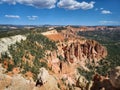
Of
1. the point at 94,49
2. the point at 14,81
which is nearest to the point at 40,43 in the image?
the point at 94,49

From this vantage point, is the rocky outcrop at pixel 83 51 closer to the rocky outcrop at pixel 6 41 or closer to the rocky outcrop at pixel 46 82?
the rocky outcrop at pixel 6 41

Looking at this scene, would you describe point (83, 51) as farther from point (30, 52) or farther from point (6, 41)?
point (6, 41)

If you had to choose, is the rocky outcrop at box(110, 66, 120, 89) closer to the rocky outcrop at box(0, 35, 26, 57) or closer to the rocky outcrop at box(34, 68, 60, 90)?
the rocky outcrop at box(34, 68, 60, 90)

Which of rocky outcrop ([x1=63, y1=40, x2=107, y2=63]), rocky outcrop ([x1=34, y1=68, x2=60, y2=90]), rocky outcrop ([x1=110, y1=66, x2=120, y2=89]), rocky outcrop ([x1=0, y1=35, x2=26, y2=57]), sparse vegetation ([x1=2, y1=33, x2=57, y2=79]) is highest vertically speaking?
rocky outcrop ([x1=110, y1=66, x2=120, y2=89])

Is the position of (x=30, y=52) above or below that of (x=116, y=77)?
below

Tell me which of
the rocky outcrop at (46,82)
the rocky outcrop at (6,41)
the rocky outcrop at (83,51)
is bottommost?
the rocky outcrop at (83,51)

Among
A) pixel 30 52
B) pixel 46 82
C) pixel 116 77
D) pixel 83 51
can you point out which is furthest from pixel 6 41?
pixel 116 77

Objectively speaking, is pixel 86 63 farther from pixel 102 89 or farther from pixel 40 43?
pixel 102 89

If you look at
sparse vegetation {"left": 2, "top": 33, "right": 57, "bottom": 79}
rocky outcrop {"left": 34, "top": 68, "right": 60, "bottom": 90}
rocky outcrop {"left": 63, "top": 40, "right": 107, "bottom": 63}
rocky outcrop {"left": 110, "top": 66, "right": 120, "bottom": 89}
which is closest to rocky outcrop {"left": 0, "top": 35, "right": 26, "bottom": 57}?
sparse vegetation {"left": 2, "top": 33, "right": 57, "bottom": 79}

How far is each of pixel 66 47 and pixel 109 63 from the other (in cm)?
3231

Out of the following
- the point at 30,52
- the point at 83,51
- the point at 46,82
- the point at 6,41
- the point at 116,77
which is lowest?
the point at 83,51

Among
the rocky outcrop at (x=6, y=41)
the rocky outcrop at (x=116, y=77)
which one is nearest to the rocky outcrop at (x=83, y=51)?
the rocky outcrop at (x=6, y=41)

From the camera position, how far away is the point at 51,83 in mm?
21562

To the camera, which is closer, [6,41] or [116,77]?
[116,77]
